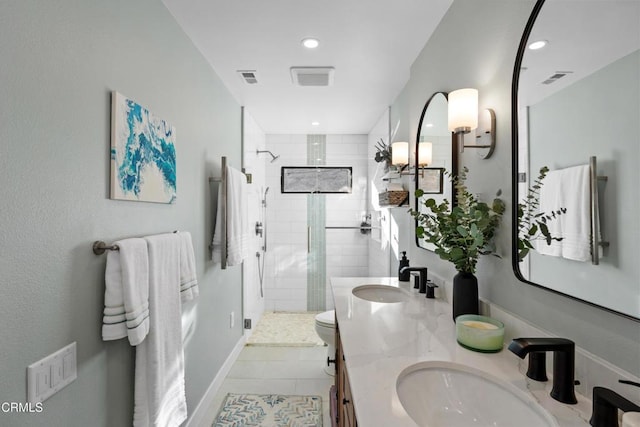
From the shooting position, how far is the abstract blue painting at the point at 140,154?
4.09 feet

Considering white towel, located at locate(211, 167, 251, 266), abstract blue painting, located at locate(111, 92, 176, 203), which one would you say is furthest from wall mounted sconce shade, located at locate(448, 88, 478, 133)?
white towel, located at locate(211, 167, 251, 266)

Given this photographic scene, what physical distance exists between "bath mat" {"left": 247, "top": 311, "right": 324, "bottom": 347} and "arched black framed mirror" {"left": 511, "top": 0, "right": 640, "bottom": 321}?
2671 millimetres

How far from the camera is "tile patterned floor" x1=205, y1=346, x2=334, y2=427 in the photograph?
2.46 meters

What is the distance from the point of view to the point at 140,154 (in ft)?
4.62

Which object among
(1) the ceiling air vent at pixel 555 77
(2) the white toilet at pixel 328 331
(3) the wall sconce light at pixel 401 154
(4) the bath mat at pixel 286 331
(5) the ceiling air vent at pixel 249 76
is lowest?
(4) the bath mat at pixel 286 331

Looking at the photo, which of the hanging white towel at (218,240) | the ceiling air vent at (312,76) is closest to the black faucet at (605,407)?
the hanging white towel at (218,240)

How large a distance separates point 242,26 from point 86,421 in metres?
2.00

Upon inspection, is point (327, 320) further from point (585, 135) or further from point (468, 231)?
point (585, 135)

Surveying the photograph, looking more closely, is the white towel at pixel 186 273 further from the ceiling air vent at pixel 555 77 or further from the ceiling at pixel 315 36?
the ceiling air vent at pixel 555 77

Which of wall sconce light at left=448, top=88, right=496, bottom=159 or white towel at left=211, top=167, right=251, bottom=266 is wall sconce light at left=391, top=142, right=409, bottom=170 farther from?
white towel at left=211, top=167, right=251, bottom=266

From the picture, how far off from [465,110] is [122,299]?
5.06 feet

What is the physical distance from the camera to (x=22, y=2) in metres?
0.88

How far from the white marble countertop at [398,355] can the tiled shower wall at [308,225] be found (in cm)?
272

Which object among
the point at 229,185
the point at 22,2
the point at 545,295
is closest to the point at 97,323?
the point at 22,2
